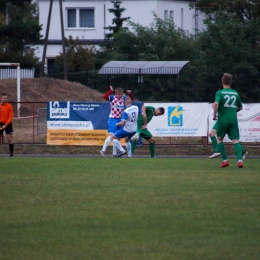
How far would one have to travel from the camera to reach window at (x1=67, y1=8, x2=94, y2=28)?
6225 centimetres

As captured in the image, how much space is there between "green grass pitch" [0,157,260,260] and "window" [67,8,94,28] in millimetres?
49536

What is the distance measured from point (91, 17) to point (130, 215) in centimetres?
5496

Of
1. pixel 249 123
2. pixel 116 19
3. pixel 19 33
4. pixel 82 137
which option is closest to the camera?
pixel 249 123

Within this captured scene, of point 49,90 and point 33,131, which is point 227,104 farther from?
point 49,90

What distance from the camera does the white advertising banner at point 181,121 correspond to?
23.0 m

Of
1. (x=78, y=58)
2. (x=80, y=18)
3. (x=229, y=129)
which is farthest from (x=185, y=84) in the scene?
(x=80, y=18)

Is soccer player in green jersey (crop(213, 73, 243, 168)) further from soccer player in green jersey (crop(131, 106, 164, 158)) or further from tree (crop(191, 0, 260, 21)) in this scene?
tree (crop(191, 0, 260, 21))

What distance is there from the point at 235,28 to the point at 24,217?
3381cm

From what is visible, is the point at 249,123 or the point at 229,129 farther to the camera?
the point at 249,123

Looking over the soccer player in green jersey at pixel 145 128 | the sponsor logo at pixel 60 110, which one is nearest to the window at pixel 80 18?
the sponsor logo at pixel 60 110

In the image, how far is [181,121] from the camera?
75.6 ft

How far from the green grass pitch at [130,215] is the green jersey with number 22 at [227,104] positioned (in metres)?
1.07

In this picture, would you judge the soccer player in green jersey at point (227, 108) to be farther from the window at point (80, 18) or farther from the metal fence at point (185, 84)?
the window at point (80, 18)

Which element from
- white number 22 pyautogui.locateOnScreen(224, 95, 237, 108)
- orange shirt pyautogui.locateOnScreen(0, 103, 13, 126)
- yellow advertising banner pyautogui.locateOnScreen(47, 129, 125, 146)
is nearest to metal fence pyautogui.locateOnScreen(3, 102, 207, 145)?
yellow advertising banner pyautogui.locateOnScreen(47, 129, 125, 146)
